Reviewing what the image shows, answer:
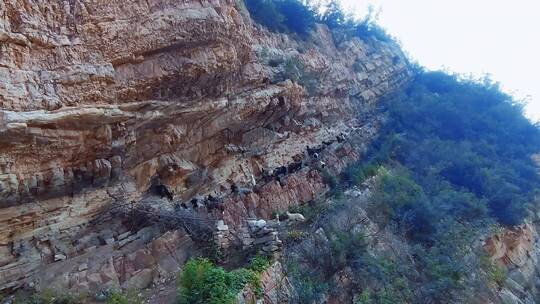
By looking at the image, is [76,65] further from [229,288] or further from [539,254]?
[539,254]

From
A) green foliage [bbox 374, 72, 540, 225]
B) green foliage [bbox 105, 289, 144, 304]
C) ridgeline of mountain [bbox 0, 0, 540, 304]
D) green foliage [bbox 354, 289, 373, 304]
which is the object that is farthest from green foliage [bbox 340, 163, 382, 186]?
green foliage [bbox 105, 289, 144, 304]

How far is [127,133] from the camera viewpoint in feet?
31.7

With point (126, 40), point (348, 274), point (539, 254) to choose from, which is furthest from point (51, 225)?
point (539, 254)

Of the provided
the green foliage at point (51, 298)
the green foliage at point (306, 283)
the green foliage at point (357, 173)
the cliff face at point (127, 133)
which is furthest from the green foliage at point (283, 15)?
the green foliage at point (51, 298)

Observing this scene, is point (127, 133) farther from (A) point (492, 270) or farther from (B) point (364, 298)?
(A) point (492, 270)

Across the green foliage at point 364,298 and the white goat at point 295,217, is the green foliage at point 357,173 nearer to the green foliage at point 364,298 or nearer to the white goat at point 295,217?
the white goat at point 295,217

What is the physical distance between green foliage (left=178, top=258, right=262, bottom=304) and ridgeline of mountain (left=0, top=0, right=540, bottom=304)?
3cm

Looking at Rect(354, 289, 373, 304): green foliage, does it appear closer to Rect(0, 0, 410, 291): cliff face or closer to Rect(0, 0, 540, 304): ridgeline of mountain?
Rect(0, 0, 540, 304): ridgeline of mountain

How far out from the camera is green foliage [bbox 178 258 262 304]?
800cm

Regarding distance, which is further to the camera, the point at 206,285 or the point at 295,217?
the point at 295,217

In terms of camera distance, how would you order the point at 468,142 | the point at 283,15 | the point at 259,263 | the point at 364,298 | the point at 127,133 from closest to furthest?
the point at 259,263, the point at 127,133, the point at 364,298, the point at 283,15, the point at 468,142

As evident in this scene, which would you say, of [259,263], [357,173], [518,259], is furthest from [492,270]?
[259,263]

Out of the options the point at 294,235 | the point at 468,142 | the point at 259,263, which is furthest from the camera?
the point at 468,142

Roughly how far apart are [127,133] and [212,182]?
3023 millimetres
